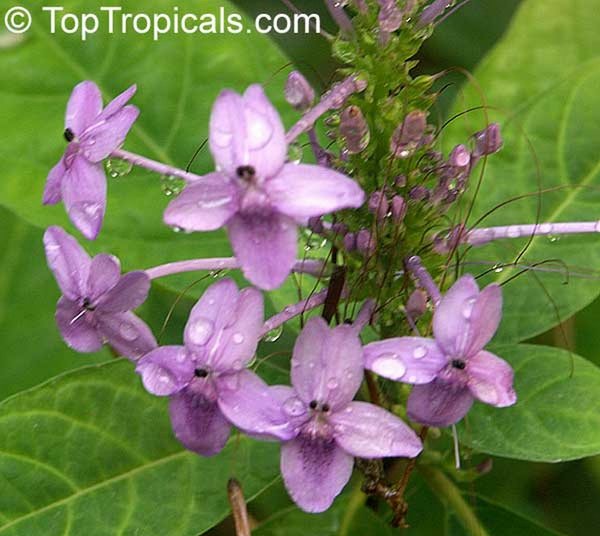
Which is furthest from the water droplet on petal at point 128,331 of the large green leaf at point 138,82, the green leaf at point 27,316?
the green leaf at point 27,316

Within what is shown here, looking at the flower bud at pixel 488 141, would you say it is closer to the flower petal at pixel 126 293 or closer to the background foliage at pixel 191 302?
the background foliage at pixel 191 302

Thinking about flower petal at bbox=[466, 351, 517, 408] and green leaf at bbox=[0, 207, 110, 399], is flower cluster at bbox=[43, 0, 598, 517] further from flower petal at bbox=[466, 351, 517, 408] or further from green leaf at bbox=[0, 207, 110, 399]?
green leaf at bbox=[0, 207, 110, 399]

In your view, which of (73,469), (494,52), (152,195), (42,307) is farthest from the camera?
(42,307)

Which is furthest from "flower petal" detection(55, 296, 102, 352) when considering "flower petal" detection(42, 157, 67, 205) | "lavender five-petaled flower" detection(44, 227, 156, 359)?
"flower petal" detection(42, 157, 67, 205)

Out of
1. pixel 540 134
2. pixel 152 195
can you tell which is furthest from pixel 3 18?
pixel 540 134

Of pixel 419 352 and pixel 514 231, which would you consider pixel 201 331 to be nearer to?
pixel 419 352

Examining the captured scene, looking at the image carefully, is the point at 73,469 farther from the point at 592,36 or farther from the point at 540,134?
the point at 592,36

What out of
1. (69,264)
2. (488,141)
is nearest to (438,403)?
(488,141)
